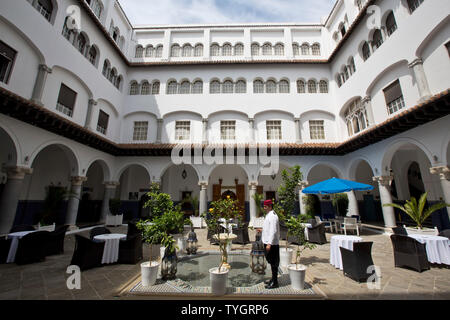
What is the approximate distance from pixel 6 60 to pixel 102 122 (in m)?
5.74

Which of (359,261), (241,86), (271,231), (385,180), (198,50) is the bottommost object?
(359,261)

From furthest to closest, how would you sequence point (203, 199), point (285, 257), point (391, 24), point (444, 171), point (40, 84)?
point (203, 199)
point (391, 24)
point (40, 84)
point (444, 171)
point (285, 257)

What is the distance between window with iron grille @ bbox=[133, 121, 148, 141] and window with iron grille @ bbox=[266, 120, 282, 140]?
9691 millimetres

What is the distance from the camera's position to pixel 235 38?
1708 cm

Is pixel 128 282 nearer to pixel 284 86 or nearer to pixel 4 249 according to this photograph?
pixel 4 249

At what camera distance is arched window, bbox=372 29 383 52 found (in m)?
10.7

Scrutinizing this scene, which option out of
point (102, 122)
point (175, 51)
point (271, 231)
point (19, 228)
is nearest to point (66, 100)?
point (102, 122)

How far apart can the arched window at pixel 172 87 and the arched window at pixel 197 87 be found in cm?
150

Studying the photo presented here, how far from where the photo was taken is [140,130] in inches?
603

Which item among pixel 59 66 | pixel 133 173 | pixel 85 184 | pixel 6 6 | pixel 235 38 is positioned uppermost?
pixel 235 38

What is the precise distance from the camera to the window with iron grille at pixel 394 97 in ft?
31.3
